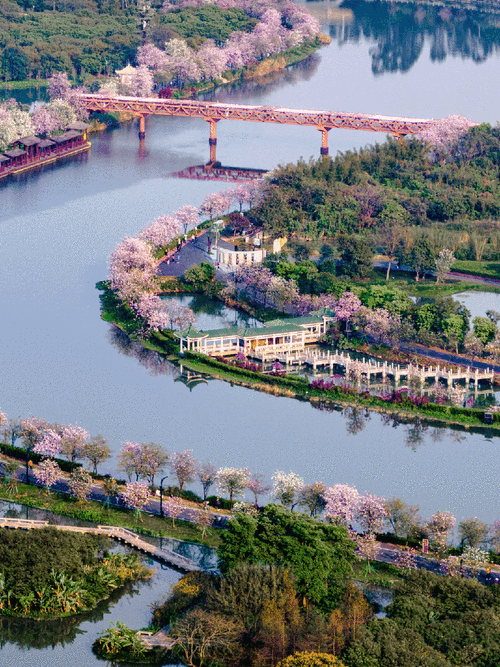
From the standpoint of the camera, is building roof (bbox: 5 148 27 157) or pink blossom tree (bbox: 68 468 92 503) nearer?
pink blossom tree (bbox: 68 468 92 503)

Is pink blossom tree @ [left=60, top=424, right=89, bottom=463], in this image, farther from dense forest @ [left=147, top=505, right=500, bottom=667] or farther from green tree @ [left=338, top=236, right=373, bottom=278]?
green tree @ [left=338, top=236, right=373, bottom=278]

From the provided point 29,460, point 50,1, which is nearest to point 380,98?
point 50,1

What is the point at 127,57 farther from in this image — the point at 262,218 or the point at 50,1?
the point at 262,218

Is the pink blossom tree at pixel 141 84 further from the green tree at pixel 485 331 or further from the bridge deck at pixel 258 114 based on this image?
the green tree at pixel 485 331

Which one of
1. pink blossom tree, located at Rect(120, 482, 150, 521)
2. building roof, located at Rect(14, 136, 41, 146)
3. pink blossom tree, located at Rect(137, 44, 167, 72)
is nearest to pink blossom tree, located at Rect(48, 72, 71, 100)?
pink blossom tree, located at Rect(137, 44, 167, 72)

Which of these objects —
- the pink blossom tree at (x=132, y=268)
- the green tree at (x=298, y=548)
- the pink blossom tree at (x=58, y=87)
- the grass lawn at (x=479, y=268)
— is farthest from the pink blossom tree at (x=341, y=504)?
the pink blossom tree at (x=58, y=87)
